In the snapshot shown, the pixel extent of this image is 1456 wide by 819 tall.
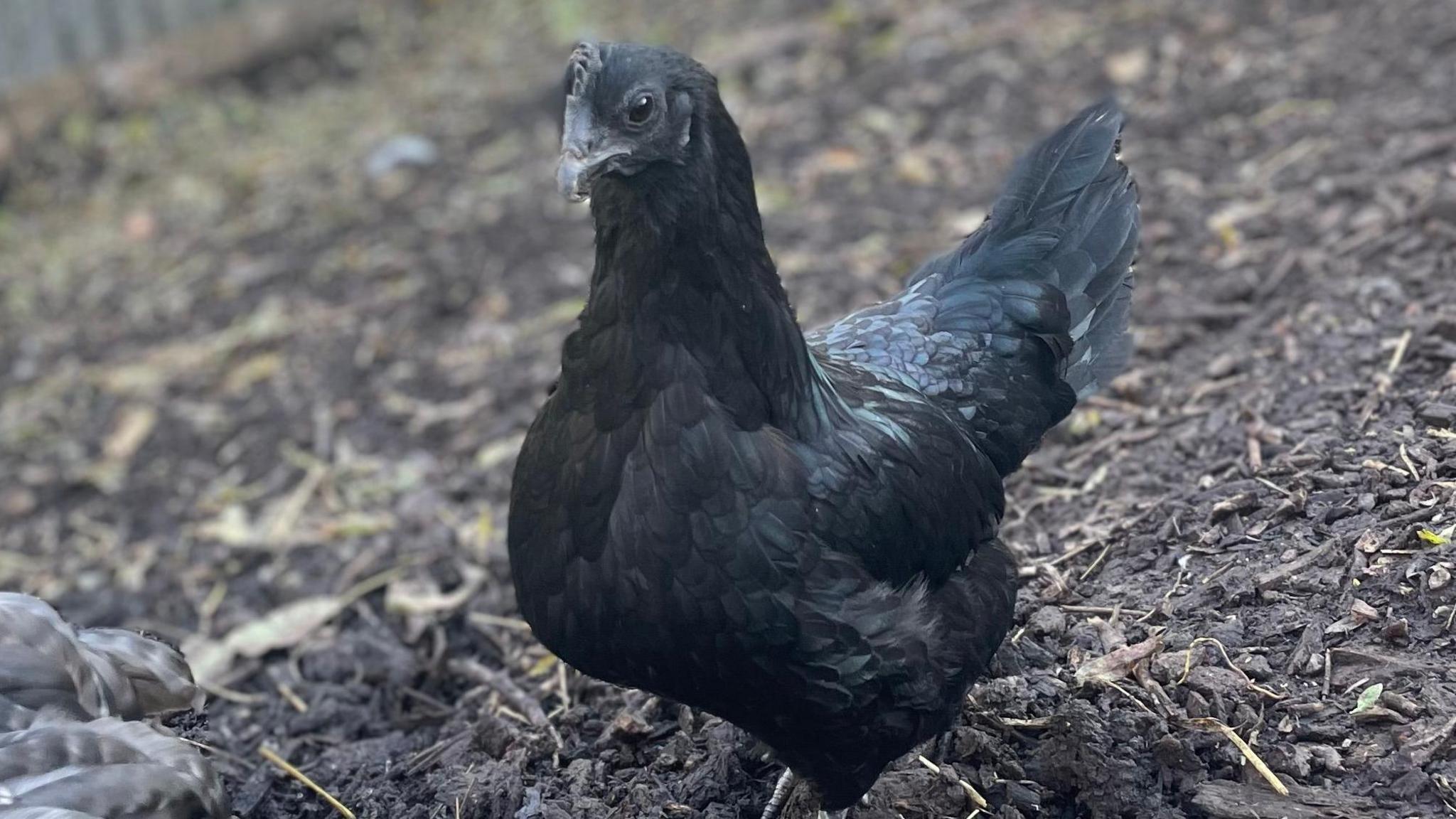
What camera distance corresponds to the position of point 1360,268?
16.9ft

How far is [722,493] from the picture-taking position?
2.91 meters

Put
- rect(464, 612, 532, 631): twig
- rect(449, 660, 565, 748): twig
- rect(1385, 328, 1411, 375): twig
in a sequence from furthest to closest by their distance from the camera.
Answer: rect(464, 612, 532, 631): twig → rect(1385, 328, 1411, 375): twig → rect(449, 660, 565, 748): twig

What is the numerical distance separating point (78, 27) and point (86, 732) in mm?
8106

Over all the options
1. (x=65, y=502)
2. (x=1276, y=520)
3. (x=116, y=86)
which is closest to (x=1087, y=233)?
(x=1276, y=520)

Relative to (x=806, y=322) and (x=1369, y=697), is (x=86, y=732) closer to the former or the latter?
(x=1369, y=697)

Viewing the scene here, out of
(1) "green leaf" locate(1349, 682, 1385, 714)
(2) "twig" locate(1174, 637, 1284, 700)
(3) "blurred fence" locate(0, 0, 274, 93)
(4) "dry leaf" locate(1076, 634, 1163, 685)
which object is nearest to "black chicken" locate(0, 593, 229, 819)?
(4) "dry leaf" locate(1076, 634, 1163, 685)

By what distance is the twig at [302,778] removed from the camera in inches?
145

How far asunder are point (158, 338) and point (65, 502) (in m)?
1.44

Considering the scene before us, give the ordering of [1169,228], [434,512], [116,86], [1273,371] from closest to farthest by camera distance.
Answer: [1273,371] → [434,512] → [1169,228] → [116,86]

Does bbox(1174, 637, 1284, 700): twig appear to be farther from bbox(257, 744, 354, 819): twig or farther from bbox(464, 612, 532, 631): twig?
bbox(257, 744, 354, 819): twig

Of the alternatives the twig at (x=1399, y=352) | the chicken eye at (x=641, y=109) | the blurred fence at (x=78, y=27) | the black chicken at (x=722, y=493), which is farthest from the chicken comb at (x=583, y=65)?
the blurred fence at (x=78, y=27)

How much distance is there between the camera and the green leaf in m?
3.27

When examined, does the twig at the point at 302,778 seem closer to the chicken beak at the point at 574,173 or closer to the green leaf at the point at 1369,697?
the chicken beak at the point at 574,173

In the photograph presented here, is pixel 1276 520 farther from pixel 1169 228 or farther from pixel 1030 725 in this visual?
pixel 1169 228
